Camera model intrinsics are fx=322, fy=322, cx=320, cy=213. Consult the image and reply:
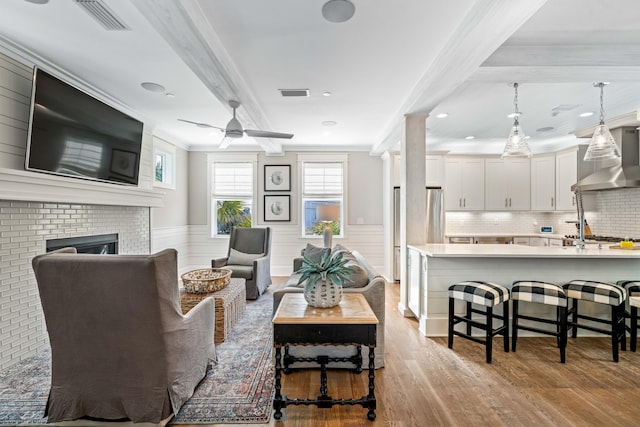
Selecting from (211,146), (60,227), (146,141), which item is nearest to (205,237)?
(211,146)

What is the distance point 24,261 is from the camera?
2.76 meters

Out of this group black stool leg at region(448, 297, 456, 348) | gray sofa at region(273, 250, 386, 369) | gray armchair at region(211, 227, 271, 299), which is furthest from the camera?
gray armchair at region(211, 227, 271, 299)

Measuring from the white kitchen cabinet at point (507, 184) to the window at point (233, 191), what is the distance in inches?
187

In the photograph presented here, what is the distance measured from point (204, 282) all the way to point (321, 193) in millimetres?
3622

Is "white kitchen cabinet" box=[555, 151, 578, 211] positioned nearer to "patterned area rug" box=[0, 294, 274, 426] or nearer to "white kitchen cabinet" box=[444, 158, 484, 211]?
"white kitchen cabinet" box=[444, 158, 484, 211]

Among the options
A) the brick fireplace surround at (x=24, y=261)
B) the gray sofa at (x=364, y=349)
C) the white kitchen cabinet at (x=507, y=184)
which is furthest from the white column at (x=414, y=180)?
the brick fireplace surround at (x=24, y=261)

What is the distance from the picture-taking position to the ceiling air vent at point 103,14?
2038 mm

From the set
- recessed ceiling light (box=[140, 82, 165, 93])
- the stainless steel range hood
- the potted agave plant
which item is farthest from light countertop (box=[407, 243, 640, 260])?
recessed ceiling light (box=[140, 82, 165, 93])

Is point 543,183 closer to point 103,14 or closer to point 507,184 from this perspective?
point 507,184

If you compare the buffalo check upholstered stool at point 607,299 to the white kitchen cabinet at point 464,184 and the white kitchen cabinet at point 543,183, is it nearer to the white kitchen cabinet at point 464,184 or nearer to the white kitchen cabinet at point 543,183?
the white kitchen cabinet at point 464,184

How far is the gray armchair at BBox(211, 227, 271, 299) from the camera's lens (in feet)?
14.9

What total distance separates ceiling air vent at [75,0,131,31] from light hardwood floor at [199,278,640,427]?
2814 millimetres

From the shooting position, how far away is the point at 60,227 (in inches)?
123

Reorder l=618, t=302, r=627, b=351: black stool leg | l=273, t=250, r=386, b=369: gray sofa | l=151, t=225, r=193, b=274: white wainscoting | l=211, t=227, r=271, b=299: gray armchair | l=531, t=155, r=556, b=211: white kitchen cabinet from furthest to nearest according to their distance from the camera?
l=531, t=155, r=556, b=211: white kitchen cabinet < l=151, t=225, r=193, b=274: white wainscoting < l=211, t=227, r=271, b=299: gray armchair < l=618, t=302, r=627, b=351: black stool leg < l=273, t=250, r=386, b=369: gray sofa
